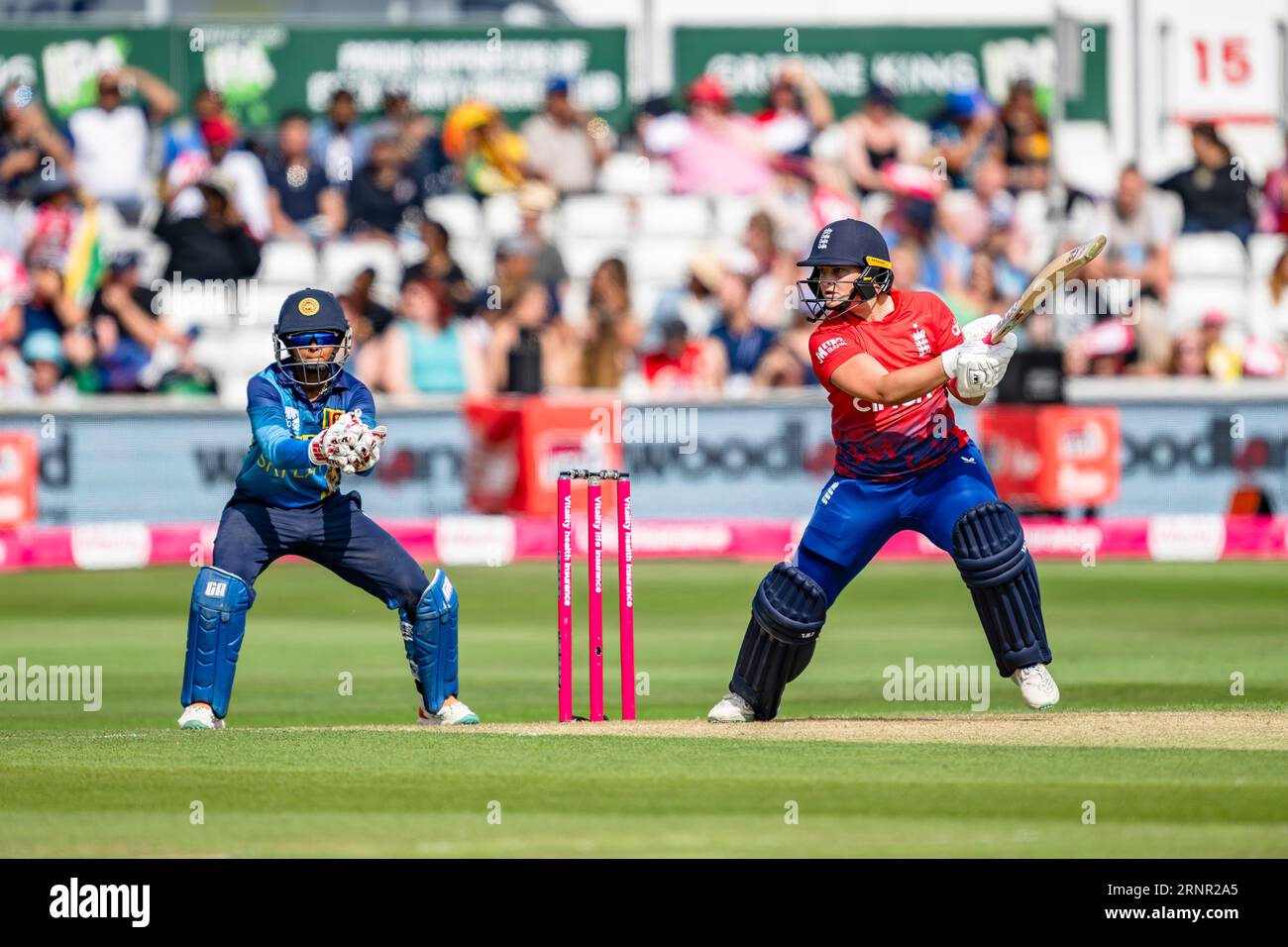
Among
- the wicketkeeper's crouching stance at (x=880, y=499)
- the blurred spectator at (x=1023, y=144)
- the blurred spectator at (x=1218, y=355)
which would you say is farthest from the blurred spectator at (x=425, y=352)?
the wicketkeeper's crouching stance at (x=880, y=499)

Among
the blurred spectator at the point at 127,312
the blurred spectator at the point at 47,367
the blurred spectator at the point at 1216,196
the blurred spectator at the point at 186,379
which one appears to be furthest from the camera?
the blurred spectator at the point at 1216,196

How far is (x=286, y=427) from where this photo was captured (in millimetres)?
11141

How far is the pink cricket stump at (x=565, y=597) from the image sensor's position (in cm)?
1122

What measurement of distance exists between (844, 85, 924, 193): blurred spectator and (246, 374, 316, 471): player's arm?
14.2m

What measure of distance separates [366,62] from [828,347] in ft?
55.0

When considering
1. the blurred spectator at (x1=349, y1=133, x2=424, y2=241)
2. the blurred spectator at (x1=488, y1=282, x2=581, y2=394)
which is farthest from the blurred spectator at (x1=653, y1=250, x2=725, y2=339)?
the blurred spectator at (x1=349, y1=133, x2=424, y2=241)

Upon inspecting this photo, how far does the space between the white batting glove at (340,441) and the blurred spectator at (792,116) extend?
584 inches

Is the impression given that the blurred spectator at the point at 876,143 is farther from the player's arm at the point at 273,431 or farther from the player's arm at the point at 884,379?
the player's arm at the point at 884,379

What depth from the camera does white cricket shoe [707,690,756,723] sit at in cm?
A: 1091

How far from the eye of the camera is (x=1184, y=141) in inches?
1070

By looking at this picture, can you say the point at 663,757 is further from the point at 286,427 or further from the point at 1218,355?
the point at 1218,355

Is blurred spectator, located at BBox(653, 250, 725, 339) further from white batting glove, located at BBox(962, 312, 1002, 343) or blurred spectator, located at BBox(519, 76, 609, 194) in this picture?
white batting glove, located at BBox(962, 312, 1002, 343)

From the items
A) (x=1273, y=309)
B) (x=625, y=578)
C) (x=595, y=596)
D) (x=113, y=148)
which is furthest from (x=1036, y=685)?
(x=113, y=148)

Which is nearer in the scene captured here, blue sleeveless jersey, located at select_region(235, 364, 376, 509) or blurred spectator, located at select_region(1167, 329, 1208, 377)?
blue sleeveless jersey, located at select_region(235, 364, 376, 509)
